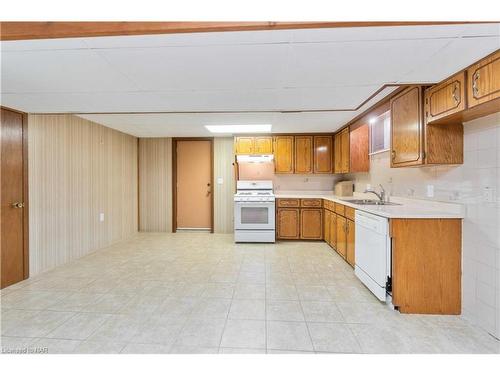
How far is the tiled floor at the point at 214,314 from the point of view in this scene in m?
1.67

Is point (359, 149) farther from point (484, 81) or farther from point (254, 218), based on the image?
point (484, 81)

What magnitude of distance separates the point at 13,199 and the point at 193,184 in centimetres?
305

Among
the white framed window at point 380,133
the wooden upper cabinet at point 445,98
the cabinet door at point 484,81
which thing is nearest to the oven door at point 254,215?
the white framed window at point 380,133

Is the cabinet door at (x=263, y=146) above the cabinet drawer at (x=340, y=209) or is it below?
above

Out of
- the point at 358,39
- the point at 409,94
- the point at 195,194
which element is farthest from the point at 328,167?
the point at 358,39

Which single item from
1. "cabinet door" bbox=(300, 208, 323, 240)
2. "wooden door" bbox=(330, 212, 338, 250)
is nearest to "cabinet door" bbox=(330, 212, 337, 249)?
"wooden door" bbox=(330, 212, 338, 250)

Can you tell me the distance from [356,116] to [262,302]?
2796 millimetres

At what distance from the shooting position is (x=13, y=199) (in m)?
2.67

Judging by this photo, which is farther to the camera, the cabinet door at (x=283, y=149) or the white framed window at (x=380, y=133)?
the cabinet door at (x=283, y=149)

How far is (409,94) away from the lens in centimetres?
235

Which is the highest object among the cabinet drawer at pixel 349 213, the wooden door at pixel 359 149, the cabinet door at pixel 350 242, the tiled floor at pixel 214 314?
the wooden door at pixel 359 149

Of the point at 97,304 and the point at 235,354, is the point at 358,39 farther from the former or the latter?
the point at 97,304

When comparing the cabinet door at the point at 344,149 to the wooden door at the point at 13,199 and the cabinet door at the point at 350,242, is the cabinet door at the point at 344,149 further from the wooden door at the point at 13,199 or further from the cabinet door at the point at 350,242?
the wooden door at the point at 13,199

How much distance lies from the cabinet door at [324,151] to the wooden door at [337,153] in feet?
0.25
